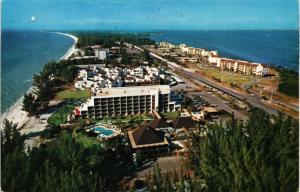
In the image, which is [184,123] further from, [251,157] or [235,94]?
[235,94]

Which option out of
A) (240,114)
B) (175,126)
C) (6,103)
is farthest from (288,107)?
(6,103)

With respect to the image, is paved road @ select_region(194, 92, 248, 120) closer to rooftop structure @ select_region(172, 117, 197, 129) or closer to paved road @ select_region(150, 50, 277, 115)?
paved road @ select_region(150, 50, 277, 115)

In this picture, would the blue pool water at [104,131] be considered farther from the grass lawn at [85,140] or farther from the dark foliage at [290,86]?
the dark foliage at [290,86]

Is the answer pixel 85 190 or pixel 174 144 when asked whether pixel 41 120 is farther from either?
pixel 85 190

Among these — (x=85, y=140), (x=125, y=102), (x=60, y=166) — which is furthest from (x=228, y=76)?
(x=60, y=166)

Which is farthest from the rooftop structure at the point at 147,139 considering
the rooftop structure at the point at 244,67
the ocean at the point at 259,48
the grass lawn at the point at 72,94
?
the rooftop structure at the point at 244,67
